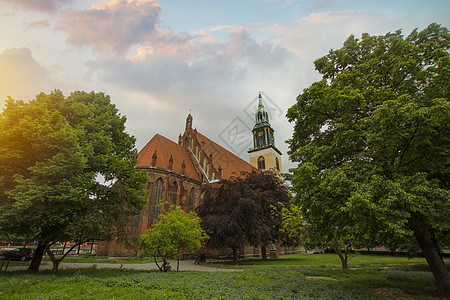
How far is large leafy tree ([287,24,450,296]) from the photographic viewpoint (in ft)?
20.7

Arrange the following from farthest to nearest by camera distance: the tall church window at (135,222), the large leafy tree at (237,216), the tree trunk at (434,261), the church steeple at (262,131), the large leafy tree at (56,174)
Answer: the church steeple at (262,131) < the tall church window at (135,222) < the large leafy tree at (237,216) < the large leafy tree at (56,174) < the tree trunk at (434,261)

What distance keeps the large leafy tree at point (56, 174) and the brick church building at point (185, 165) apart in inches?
393

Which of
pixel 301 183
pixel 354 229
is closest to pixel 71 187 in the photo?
pixel 301 183

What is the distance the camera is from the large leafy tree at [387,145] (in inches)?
248

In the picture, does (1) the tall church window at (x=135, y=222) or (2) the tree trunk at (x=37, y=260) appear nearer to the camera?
(2) the tree trunk at (x=37, y=260)

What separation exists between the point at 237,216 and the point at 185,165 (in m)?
15.3

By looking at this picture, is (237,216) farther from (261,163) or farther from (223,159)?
(261,163)

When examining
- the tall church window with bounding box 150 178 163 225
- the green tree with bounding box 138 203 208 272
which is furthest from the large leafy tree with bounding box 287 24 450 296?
the tall church window with bounding box 150 178 163 225

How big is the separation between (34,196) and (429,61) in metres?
16.7

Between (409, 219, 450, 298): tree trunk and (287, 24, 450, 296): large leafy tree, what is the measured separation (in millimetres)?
27

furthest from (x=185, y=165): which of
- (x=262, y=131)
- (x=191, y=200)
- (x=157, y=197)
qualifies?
(x=262, y=131)

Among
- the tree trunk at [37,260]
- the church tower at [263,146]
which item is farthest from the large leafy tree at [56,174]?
the church tower at [263,146]

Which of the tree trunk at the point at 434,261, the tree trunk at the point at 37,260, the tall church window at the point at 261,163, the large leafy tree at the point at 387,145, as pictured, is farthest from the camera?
the tall church window at the point at 261,163

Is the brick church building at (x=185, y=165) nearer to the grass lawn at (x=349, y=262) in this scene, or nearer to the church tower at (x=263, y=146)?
the church tower at (x=263, y=146)
